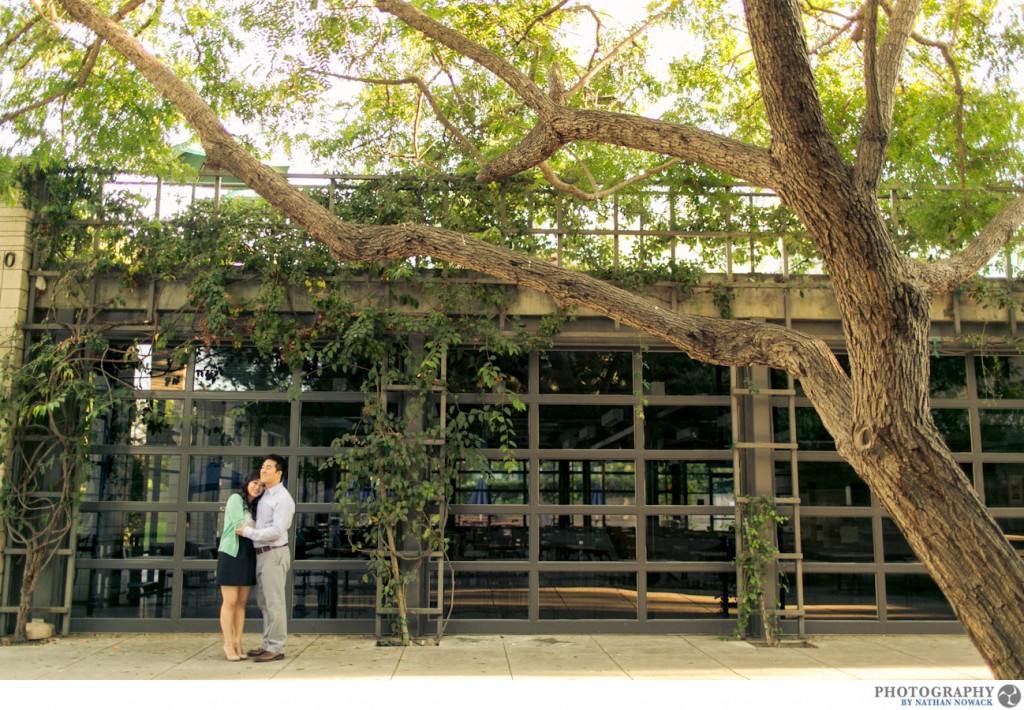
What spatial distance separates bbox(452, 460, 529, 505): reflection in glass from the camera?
29.9ft

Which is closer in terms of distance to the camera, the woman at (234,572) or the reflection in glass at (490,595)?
the woman at (234,572)

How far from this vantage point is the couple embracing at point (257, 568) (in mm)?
7660

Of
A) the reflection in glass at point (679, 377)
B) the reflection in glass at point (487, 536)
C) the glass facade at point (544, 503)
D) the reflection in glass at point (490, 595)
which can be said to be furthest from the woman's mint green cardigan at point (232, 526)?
the reflection in glass at point (679, 377)

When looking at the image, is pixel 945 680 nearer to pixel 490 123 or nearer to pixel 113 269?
pixel 490 123

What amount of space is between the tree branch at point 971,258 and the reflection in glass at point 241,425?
6.19 metres

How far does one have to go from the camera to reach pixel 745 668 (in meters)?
Result: 7.59

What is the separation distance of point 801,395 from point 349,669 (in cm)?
538

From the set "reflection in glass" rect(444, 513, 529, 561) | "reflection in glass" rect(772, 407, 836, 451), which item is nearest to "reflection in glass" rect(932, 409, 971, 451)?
"reflection in glass" rect(772, 407, 836, 451)

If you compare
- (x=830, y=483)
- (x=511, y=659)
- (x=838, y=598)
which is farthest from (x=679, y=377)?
(x=511, y=659)

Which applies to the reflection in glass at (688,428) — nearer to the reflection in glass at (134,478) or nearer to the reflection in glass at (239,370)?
the reflection in glass at (239,370)

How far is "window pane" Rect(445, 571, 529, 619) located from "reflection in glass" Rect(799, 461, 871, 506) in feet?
10.2

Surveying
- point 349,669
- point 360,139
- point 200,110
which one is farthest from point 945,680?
point 360,139

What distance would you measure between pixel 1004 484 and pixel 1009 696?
17.9 ft

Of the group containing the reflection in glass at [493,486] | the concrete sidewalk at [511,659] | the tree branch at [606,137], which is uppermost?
the tree branch at [606,137]
